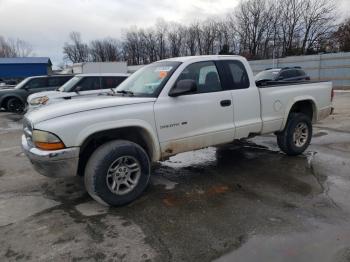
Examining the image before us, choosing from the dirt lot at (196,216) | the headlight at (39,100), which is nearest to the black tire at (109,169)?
the dirt lot at (196,216)

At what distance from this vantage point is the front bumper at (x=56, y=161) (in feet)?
12.4

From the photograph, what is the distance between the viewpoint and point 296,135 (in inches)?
252

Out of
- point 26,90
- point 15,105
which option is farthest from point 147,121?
point 15,105

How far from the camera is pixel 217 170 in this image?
18.7ft

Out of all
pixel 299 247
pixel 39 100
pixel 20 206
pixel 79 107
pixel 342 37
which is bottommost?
pixel 299 247

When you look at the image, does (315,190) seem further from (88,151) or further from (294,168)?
(88,151)

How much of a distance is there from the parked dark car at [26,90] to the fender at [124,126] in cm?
1189

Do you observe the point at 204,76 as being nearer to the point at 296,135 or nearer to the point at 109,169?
the point at 109,169

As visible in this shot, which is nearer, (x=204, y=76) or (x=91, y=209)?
(x=91, y=209)

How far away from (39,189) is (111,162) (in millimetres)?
1656

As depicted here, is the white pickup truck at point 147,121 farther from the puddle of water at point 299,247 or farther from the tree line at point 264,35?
the tree line at point 264,35

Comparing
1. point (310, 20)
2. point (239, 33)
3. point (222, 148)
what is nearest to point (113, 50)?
point (239, 33)

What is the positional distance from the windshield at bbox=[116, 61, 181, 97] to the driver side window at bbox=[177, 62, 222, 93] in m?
0.20

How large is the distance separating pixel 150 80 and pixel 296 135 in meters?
3.20
